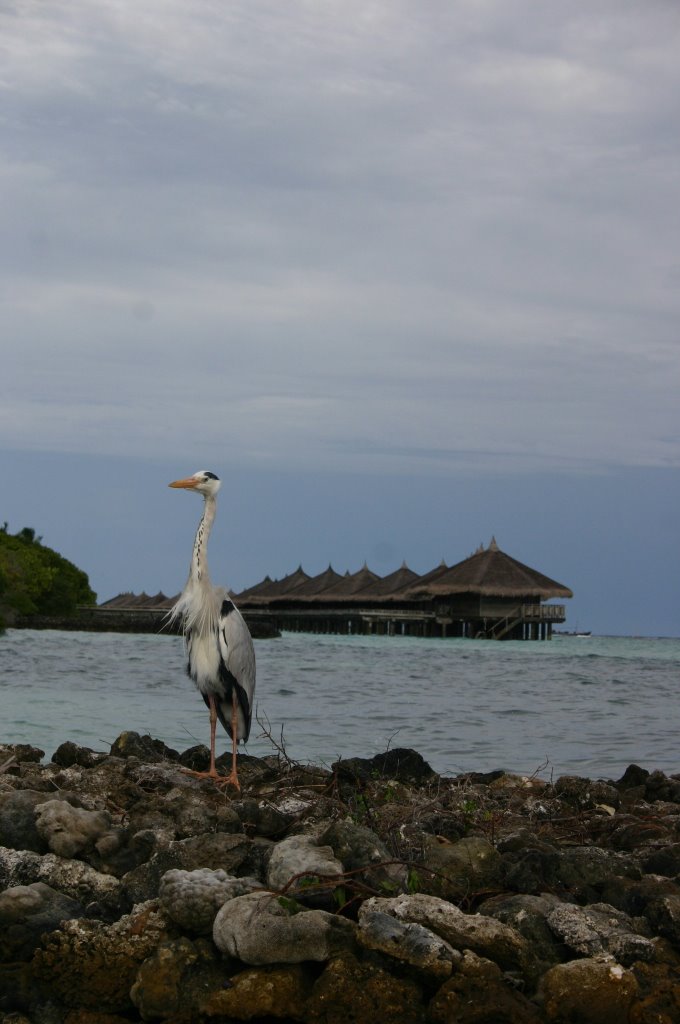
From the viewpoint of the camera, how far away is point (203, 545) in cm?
723

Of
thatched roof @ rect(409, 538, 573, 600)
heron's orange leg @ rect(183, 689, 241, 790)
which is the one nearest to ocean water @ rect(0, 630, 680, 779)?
heron's orange leg @ rect(183, 689, 241, 790)

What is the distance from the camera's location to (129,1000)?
384 centimetres

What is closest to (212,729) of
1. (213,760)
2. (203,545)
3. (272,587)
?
(213,760)

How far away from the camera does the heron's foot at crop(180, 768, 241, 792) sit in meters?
6.37

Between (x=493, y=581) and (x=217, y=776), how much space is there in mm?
43230

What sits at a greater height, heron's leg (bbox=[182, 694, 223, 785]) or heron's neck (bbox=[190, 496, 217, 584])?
heron's neck (bbox=[190, 496, 217, 584])

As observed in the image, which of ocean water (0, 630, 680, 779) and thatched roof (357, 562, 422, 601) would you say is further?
thatched roof (357, 562, 422, 601)

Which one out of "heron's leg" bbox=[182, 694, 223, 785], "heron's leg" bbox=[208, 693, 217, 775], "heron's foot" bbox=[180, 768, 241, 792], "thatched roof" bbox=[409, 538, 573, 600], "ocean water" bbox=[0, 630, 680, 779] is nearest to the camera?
"heron's foot" bbox=[180, 768, 241, 792]

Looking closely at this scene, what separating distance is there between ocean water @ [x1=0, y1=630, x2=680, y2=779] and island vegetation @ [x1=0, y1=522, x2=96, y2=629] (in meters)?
20.7

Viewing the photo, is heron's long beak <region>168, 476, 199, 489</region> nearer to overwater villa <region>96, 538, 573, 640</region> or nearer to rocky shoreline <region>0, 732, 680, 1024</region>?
rocky shoreline <region>0, 732, 680, 1024</region>

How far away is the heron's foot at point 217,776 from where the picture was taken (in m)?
6.37

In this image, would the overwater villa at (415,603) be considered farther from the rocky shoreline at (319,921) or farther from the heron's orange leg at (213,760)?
the rocky shoreline at (319,921)

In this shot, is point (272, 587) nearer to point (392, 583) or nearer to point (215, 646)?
point (392, 583)

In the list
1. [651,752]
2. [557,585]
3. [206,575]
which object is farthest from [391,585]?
[206,575]
